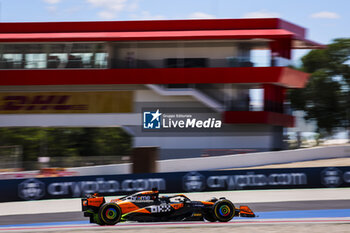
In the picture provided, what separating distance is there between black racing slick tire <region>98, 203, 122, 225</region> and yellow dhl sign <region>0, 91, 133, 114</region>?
20888mm

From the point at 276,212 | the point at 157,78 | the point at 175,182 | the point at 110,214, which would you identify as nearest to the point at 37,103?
the point at 157,78

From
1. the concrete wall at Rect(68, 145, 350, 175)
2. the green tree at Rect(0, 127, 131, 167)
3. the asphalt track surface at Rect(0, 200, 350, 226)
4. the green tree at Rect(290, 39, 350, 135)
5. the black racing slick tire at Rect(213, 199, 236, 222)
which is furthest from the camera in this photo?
the green tree at Rect(290, 39, 350, 135)

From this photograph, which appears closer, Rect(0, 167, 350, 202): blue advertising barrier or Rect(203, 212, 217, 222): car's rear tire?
Rect(203, 212, 217, 222): car's rear tire

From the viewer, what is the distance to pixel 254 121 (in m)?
33.0

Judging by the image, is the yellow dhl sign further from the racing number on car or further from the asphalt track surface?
the racing number on car

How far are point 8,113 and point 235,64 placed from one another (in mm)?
15408

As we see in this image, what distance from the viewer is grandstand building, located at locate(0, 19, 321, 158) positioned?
33375 mm

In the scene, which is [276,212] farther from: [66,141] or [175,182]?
[66,141]

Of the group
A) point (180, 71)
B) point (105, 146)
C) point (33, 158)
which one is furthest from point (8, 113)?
point (180, 71)

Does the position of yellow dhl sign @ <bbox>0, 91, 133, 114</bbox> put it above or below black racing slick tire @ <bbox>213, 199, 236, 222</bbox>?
above

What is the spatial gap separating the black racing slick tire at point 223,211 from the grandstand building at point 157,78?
18.0 meters

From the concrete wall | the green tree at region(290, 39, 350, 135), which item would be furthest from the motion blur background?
the green tree at region(290, 39, 350, 135)

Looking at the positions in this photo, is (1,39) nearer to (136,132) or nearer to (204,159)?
(136,132)

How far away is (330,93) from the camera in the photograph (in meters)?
51.9
